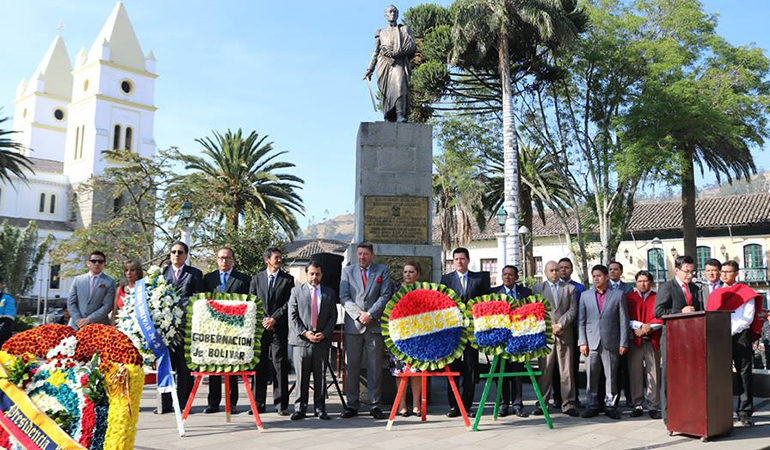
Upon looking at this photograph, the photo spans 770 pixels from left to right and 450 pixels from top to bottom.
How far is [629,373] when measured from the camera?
26.2 ft

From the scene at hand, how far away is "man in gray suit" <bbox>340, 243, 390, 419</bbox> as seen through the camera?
7.51 meters

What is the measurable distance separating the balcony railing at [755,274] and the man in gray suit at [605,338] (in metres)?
34.6

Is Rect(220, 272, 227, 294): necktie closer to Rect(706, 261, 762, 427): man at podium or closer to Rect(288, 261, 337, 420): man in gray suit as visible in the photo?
Rect(288, 261, 337, 420): man in gray suit

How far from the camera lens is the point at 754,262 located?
124 ft

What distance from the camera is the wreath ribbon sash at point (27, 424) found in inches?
165

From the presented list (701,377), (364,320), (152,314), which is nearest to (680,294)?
(701,377)

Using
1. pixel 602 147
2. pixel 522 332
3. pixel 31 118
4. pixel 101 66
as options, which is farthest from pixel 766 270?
pixel 31 118

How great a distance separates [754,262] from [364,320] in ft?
123

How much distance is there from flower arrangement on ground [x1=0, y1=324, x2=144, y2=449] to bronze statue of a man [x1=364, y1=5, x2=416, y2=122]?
6.40 m

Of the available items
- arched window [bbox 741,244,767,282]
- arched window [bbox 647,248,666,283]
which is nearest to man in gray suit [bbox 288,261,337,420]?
arched window [bbox 647,248,666,283]

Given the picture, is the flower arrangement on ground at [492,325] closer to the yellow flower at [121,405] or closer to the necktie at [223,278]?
the necktie at [223,278]

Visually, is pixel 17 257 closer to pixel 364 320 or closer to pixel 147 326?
pixel 147 326

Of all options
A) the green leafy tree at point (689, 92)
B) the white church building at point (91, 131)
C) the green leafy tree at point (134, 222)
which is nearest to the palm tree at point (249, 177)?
the green leafy tree at point (134, 222)

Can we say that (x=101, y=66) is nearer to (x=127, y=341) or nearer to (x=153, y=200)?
(x=153, y=200)
